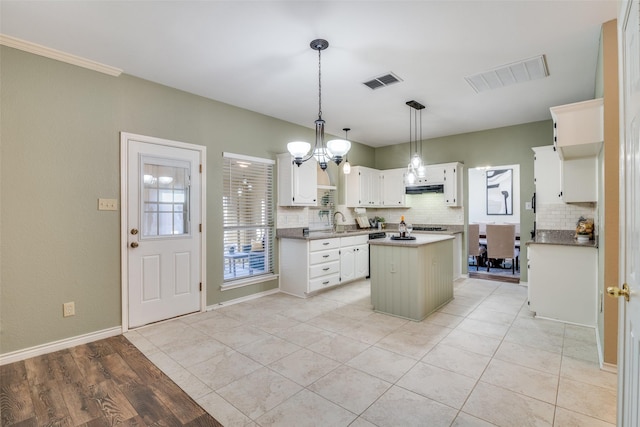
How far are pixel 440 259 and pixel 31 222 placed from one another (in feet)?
13.9

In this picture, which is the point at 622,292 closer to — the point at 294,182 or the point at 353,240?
the point at 294,182

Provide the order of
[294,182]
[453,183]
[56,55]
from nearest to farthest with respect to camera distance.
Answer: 1. [56,55]
2. [294,182]
3. [453,183]

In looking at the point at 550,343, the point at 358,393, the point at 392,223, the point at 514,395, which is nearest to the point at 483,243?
the point at 392,223

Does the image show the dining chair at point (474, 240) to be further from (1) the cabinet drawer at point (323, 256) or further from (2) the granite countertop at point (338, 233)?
(1) the cabinet drawer at point (323, 256)

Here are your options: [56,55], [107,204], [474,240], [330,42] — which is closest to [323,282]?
[107,204]

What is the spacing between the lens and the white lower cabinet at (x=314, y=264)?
4.48m

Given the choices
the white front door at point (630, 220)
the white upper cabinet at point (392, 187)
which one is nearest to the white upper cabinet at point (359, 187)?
the white upper cabinet at point (392, 187)

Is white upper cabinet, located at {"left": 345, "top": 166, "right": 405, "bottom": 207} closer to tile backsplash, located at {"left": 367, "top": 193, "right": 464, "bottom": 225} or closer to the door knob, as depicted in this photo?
tile backsplash, located at {"left": 367, "top": 193, "right": 464, "bottom": 225}

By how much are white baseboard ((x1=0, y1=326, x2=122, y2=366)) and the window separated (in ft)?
4.30

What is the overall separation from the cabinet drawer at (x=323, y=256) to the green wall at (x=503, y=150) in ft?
8.41

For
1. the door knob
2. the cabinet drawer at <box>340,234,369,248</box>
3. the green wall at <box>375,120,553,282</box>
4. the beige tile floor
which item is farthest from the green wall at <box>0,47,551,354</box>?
the green wall at <box>375,120,553,282</box>

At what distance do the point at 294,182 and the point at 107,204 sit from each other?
2370 mm

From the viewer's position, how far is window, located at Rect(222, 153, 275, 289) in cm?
416

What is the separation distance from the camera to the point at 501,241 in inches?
234
